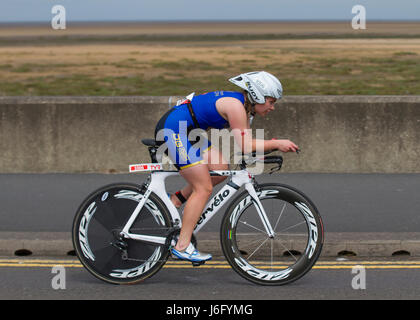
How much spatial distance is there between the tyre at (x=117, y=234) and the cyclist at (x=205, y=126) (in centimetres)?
18

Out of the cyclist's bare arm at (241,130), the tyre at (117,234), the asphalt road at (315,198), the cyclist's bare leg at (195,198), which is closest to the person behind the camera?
the cyclist's bare arm at (241,130)

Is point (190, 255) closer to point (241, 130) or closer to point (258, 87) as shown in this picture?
point (241, 130)

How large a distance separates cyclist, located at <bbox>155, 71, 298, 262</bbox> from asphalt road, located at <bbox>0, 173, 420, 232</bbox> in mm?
1645

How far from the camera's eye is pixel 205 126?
18.8ft

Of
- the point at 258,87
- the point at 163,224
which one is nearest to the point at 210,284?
the point at 163,224

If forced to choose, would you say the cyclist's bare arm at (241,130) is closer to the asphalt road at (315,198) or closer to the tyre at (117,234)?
the tyre at (117,234)

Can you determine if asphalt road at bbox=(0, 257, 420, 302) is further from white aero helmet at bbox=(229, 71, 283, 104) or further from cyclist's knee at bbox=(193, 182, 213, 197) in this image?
white aero helmet at bbox=(229, 71, 283, 104)

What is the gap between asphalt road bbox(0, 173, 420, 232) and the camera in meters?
7.60

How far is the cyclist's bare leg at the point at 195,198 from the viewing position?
5688 mm

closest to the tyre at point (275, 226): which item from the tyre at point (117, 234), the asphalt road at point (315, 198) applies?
the tyre at point (117, 234)

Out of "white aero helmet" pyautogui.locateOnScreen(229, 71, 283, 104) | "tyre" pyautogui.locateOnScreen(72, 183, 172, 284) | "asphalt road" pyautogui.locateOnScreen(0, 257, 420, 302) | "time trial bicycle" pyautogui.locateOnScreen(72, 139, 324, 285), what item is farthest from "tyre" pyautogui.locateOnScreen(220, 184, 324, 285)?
"white aero helmet" pyautogui.locateOnScreen(229, 71, 283, 104)

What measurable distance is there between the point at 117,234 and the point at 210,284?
763 millimetres

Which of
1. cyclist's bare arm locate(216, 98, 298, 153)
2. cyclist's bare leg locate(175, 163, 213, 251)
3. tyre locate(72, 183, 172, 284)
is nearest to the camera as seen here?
cyclist's bare arm locate(216, 98, 298, 153)
